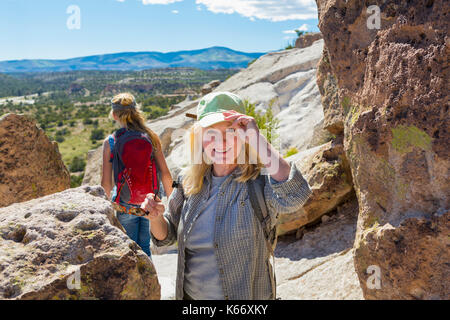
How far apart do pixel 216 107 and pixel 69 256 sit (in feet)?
3.12

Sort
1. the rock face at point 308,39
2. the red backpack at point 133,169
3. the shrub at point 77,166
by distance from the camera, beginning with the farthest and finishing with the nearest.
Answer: the shrub at point 77,166
the rock face at point 308,39
the red backpack at point 133,169

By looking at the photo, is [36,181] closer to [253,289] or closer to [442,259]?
[253,289]

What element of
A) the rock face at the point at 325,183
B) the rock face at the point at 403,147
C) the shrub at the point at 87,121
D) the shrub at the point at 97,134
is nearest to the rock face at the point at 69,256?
the rock face at the point at 403,147

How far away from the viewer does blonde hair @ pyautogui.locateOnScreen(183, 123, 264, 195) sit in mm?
2156

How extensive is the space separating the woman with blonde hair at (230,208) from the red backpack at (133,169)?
41.0 inches

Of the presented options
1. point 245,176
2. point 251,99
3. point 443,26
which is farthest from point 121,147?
point 251,99

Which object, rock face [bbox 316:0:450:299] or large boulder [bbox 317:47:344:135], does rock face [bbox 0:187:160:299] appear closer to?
rock face [bbox 316:0:450:299]

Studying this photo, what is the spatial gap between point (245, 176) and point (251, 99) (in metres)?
11.7

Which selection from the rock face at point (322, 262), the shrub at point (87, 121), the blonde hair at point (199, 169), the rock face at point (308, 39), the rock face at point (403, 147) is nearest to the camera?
the blonde hair at point (199, 169)

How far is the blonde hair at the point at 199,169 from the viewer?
2156 millimetres

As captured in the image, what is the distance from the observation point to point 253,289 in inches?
82.4

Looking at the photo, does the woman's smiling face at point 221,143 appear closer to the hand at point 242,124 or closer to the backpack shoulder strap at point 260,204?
the hand at point 242,124

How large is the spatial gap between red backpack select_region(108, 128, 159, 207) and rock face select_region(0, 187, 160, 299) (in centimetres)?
126

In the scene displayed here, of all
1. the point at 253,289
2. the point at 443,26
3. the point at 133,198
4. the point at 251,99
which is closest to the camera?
the point at 253,289
